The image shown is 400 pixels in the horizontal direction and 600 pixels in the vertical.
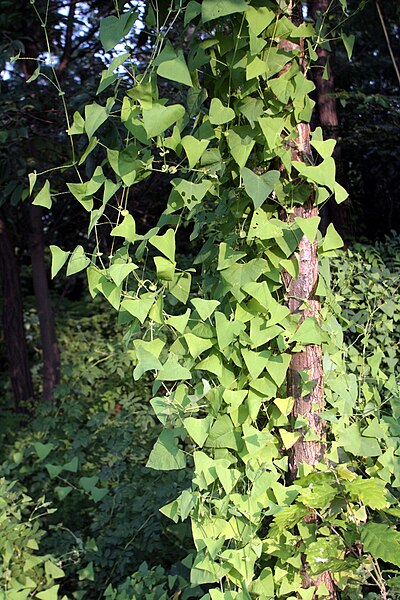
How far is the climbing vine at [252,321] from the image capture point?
51.3 inches

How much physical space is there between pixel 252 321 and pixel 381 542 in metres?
0.48

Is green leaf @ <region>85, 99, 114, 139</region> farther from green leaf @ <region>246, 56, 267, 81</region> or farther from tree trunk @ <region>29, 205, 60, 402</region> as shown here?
tree trunk @ <region>29, 205, 60, 402</region>

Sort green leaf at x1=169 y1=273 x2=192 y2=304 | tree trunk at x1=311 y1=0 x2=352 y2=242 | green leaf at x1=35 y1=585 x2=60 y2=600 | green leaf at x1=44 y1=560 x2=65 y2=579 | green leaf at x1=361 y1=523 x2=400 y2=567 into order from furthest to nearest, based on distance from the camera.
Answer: tree trunk at x1=311 y1=0 x2=352 y2=242 → green leaf at x1=44 y1=560 x2=65 y2=579 → green leaf at x1=35 y1=585 x2=60 y2=600 → green leaf at x1=169 y1=273 x2=192 y2=304 → green leaf at x1=361 y1=523 x2=400 y2=567

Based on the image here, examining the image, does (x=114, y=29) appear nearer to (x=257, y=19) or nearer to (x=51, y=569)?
(x=257, y=19)

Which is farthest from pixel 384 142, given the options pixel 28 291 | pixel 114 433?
pixel 28 291

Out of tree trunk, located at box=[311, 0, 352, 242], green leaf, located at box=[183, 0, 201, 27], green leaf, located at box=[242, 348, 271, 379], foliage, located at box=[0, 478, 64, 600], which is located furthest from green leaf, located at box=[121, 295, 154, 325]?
tree trunk, located at box=[311, 0, 352, 242]

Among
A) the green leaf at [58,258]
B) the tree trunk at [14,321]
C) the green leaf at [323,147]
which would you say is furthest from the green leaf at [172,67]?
the tree trunk at [14,321]

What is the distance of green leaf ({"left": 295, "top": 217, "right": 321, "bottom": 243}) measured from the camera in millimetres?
1284

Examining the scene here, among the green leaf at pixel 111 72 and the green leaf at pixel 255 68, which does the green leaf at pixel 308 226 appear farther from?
the green leaf at pixel 111 72

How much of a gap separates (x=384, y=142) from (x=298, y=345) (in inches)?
126

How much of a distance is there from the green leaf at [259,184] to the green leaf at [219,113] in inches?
4.6

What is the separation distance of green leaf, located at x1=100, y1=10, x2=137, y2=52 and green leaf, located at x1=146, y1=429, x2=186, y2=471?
759mm

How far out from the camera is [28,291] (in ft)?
23.5

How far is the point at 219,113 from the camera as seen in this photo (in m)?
1.31
